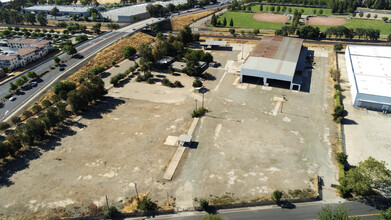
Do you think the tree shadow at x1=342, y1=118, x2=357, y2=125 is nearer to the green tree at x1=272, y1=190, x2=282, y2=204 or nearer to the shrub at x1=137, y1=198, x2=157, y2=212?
the green tree at x1=272, y1=190, x2=282, y2=204

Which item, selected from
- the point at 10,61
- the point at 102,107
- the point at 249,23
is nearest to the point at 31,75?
the point at 10,61

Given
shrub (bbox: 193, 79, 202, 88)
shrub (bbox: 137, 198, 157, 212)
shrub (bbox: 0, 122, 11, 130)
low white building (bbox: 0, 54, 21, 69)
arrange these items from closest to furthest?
1. shrub (bbox: 137, 198, 157, 212)
2. shrub (bbox: 0, 122, 11, 130)
3. shrub (bbox: 193, 79, 202, 88)
4. low white building (bbox: 0, 54, 21, 69)

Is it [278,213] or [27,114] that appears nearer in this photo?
[278,213]

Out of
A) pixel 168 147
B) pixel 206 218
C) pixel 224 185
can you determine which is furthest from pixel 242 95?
pixel 206 218

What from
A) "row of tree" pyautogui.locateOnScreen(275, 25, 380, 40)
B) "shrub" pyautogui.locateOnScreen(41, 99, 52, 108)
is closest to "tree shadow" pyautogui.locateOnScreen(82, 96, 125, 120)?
"shrub" pyautogui.locateOnScreen(41, 99, 52, 108)

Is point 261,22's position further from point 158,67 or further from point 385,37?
point 158,67

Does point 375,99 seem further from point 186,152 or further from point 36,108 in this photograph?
point 36,108
